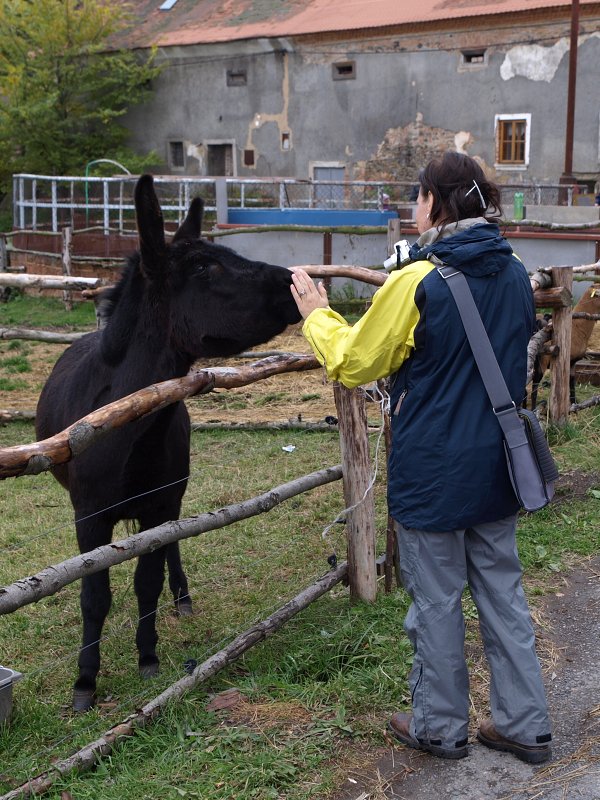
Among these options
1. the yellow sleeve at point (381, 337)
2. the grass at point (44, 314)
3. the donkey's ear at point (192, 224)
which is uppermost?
the donkey's ear at point (192, 224)

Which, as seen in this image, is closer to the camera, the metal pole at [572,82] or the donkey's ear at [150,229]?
the donkey's ear at [150,229]

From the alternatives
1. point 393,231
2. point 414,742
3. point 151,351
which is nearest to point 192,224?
point 151,351

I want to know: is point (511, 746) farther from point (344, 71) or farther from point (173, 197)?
point (344, 71)

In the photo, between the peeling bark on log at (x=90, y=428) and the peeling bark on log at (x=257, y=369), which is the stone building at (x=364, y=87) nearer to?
the peeling bark on log at (x=257, y=369)

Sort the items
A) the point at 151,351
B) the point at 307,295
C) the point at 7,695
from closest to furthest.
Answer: the point at 307,295 < the point at 7,695 < the point at 151,351

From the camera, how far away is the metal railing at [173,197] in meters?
20.1

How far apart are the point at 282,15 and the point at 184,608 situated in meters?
28.8

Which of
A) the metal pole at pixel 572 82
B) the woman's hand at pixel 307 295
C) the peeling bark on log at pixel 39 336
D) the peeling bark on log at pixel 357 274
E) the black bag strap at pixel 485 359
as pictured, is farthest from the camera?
the metal pole at pixel 572 82

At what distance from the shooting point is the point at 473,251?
281 cm

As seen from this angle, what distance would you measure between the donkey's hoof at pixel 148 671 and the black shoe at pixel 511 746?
1.54 meters

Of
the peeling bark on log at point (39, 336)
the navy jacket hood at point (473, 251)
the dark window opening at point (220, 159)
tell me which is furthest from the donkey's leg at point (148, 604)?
the dark window opening at point (220, 159)

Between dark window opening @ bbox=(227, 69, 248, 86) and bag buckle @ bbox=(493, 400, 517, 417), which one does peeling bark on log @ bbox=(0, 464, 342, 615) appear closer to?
bag buckle @ bbox=(493, 400, 517, 417)

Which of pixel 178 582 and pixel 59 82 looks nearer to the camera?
pixel 178 582

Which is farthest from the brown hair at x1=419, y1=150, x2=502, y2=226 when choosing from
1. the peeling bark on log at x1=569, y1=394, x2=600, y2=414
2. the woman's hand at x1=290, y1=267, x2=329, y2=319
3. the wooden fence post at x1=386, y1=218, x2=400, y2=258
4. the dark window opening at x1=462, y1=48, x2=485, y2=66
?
the dark window opening at x1=462, y1=48, x2=485, y2=66
